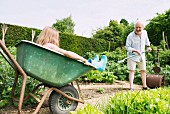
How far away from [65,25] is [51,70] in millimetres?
17994

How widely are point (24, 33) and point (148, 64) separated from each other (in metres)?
4.41

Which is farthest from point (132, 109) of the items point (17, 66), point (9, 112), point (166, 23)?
point (166, 23)

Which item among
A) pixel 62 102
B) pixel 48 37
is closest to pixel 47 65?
pixel 48 37

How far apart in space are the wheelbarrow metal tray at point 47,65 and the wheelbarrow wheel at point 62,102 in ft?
0.41

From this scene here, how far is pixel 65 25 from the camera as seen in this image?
65.3 ft

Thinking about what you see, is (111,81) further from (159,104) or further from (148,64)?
(159,104)

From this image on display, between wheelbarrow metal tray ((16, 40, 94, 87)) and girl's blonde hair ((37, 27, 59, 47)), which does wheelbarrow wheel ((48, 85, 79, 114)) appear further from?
girl's blonde hair ((37, 27, 59, 47))

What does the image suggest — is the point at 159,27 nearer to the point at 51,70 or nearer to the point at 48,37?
the point at 48,37

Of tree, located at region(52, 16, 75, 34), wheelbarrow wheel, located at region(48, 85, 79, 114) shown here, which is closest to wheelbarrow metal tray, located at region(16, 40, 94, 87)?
wheelbarrow wheel, located at region(48, 85, 79, 114)

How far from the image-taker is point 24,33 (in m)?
8.34

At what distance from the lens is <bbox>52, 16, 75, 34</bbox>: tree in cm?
1903

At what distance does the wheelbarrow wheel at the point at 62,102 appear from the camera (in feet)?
7.43

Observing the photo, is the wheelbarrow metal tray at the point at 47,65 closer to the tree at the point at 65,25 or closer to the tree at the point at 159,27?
the tree at the point at 159,27

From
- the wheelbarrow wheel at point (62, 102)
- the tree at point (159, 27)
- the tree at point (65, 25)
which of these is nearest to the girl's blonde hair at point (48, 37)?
the wheelbarrow wheel at point (62, 102)
